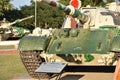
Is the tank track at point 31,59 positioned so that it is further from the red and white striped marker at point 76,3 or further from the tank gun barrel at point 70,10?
the red and white striped marker at point 76,3

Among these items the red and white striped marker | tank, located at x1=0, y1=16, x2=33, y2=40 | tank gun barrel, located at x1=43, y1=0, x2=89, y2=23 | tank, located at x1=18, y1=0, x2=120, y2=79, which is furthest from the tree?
tank, located at x1=18, y1=0, x2=120, y2=79

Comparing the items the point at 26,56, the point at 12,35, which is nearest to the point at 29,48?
the point at 26,56

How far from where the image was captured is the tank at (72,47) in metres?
8.88

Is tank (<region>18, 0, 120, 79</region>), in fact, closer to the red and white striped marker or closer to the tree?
the red and white striped marker

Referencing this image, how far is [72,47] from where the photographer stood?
9250 millimetres

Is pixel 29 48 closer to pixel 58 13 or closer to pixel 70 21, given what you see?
pixel 70 21

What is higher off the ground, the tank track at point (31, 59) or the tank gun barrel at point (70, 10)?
the tank gun barrel at point (70, 10)

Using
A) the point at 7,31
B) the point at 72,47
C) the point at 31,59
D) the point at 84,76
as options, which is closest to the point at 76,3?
the point at 84,76

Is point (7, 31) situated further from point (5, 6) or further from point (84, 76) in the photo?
point (84, 76)

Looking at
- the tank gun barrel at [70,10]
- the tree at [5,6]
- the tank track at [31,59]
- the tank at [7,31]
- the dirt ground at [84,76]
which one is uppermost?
the tank gun barrel at [70,10]

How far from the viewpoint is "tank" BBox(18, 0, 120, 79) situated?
8.88 metres

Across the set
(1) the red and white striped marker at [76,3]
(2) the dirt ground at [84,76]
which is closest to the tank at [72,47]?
(2) the dirt ground at [84,76]

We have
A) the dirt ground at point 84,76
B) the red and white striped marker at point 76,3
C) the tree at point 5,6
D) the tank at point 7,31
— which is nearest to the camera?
the dirt ground at point 84,76

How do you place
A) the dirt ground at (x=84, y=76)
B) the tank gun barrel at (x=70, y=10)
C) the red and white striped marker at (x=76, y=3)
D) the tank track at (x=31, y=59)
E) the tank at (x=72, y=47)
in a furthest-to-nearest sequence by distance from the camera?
the red and white striped marker at (x=76, y=3) < the dirt ground at (x=84, y=76) < the tank track at (x=31, y=59) < the tank at (x=72, y=47) < the tank gun barrel at (x=70, y=10)
